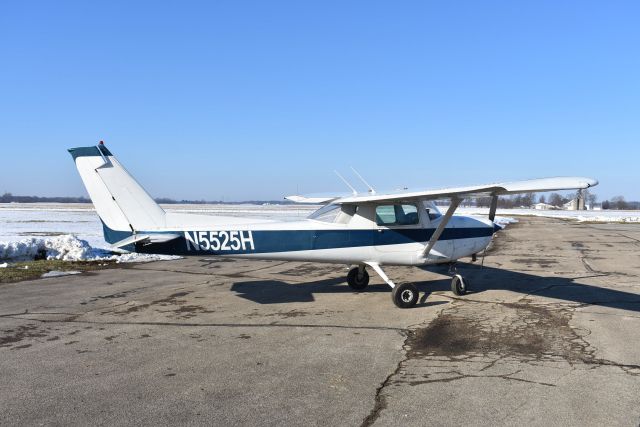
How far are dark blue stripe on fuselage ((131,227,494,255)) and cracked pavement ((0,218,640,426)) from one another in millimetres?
1037

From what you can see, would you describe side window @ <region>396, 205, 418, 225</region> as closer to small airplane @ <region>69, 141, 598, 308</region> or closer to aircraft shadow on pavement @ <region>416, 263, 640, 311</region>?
small airplane @ <region>69, 141, 598, 308</region>

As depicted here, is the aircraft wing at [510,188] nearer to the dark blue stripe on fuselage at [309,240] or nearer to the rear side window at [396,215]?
the rear side window at [396,215]

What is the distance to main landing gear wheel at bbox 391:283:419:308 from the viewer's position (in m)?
9.09

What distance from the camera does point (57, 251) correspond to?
671 inches

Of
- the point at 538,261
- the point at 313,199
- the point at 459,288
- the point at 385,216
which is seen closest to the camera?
the point at 385,216

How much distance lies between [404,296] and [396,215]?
174cm

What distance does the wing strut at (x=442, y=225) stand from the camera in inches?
359

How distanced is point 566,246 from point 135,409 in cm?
2183

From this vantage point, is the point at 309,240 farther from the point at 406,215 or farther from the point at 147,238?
the point at 147,238

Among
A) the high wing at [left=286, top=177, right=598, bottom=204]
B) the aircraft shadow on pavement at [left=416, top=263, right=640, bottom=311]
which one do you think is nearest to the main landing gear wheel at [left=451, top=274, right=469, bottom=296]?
the aircraft shadow on pavement at [left=416, top=263, right=640, bottom=311]

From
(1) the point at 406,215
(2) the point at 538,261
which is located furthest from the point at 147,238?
(2) the point at 538,261

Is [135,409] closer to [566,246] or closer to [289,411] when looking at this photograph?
[289,411]

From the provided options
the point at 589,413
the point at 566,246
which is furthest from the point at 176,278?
the point at 566,246

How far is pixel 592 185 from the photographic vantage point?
6719 mm
